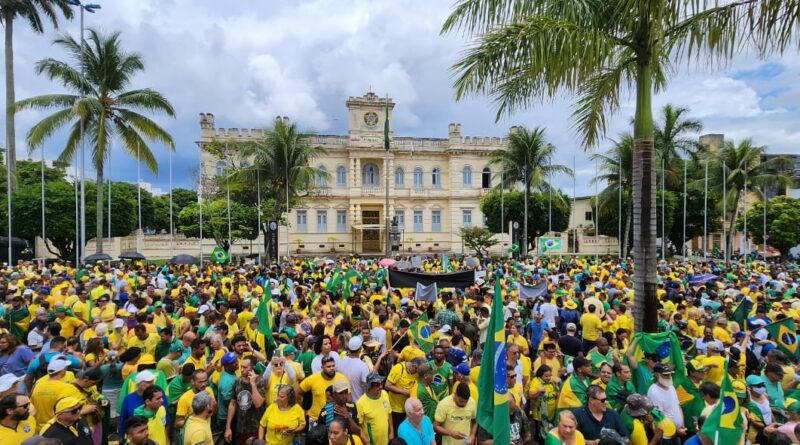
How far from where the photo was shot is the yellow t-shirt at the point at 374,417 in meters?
4.68

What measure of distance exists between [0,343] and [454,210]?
38.7 m

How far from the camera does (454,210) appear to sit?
4344cm

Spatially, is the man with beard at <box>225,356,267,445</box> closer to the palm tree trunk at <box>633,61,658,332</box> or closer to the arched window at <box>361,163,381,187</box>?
the palm tree trunk at <box>633,61,658,332</box>

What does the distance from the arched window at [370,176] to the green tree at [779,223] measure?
27777 mm

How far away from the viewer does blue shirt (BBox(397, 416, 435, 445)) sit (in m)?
4.22

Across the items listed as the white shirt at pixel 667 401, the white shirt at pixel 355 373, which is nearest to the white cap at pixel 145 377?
the white shirt at pixel 355 373

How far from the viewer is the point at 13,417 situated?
394 centimetres

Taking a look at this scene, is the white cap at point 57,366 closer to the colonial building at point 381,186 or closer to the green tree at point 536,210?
the green tree at point 536,210

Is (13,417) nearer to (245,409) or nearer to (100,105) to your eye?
(245,409)

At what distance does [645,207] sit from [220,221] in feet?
89.9

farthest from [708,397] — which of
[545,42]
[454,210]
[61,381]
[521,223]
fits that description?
[454,210]

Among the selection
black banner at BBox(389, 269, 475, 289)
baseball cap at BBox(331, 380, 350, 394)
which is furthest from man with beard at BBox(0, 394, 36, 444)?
black banner at BBox(389, 269, 475, 289)

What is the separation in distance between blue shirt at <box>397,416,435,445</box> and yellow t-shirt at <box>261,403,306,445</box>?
0.99 meters

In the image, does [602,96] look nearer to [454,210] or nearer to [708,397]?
[708,397]
